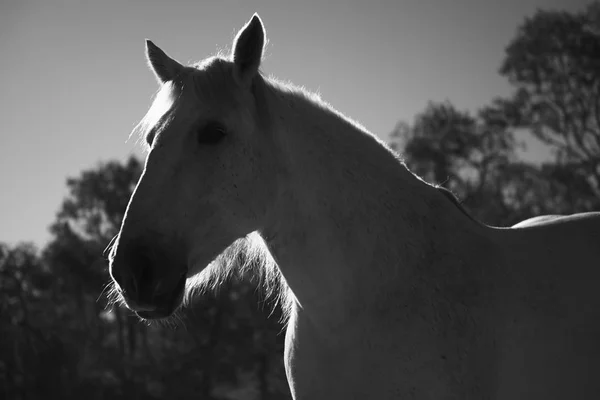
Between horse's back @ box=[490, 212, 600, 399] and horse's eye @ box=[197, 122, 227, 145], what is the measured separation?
4.35 ft

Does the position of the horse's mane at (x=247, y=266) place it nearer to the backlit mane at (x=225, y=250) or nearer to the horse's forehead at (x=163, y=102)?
the backlit mane at (x=225, y=250)

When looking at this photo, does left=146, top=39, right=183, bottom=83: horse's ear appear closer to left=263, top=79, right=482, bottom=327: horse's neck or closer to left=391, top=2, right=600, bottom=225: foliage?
left=263, top=79, right=482, bottom=327: horse's neck

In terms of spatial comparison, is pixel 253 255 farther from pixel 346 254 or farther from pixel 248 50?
pixel 248 50

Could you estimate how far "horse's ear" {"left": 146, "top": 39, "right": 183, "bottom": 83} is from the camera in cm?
255

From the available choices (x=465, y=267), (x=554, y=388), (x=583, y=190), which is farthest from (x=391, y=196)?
(x=583, y=190)

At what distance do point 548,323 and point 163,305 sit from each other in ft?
5.14

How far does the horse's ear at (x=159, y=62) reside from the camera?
255 centimetres

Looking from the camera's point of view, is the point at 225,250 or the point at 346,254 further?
the point at 225,250

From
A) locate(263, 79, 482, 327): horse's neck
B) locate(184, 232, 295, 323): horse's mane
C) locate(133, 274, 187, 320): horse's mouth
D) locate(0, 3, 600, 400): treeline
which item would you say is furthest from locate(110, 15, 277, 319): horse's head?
locate(0, 3, 600, 400): treeline

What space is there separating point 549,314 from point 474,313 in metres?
0.35

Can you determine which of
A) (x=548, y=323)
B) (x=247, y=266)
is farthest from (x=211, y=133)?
(x=548, y=323)

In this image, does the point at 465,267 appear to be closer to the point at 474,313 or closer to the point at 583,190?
the point at 474,313

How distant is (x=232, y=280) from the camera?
19594mm

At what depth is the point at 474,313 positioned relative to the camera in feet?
7.16
